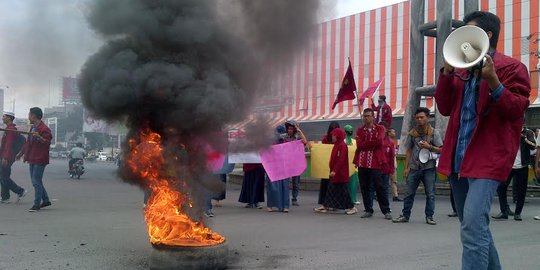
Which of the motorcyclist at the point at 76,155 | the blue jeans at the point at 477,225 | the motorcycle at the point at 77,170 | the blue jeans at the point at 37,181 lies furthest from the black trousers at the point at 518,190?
the motorcyclist at the point at 76,155

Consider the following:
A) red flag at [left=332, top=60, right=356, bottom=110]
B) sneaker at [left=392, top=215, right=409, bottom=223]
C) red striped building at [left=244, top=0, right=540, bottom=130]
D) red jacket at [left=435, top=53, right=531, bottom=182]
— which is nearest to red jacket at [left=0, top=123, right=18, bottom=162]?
red flag at [left=332, top=60, right=356, bottom=110]

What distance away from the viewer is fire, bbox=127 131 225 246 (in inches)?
168

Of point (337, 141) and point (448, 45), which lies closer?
point (448, 45)

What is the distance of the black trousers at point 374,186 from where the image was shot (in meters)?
8.05

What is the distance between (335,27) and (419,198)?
23.6 ft

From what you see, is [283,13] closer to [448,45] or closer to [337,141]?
[448,45]

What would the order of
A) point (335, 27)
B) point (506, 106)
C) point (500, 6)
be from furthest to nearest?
point (500, 6)
point (335, 27)
point (506, 106)

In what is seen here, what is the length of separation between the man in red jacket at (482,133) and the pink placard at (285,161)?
5.45 meters

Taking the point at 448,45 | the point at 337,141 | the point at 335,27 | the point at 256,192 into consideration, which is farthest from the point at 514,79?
the point at 256,192

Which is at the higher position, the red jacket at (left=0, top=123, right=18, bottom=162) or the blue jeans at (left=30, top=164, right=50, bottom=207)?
the red jacket at (left=0, top=123, right=18, bottom=162)

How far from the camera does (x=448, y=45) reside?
298 centimetres

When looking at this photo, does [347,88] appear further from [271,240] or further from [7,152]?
[7,152]

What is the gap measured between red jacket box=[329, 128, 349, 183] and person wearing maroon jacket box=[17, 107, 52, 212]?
16.6 feet

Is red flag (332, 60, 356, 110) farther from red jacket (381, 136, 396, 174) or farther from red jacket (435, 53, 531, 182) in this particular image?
red jacket (435, 53, 531, 182)
